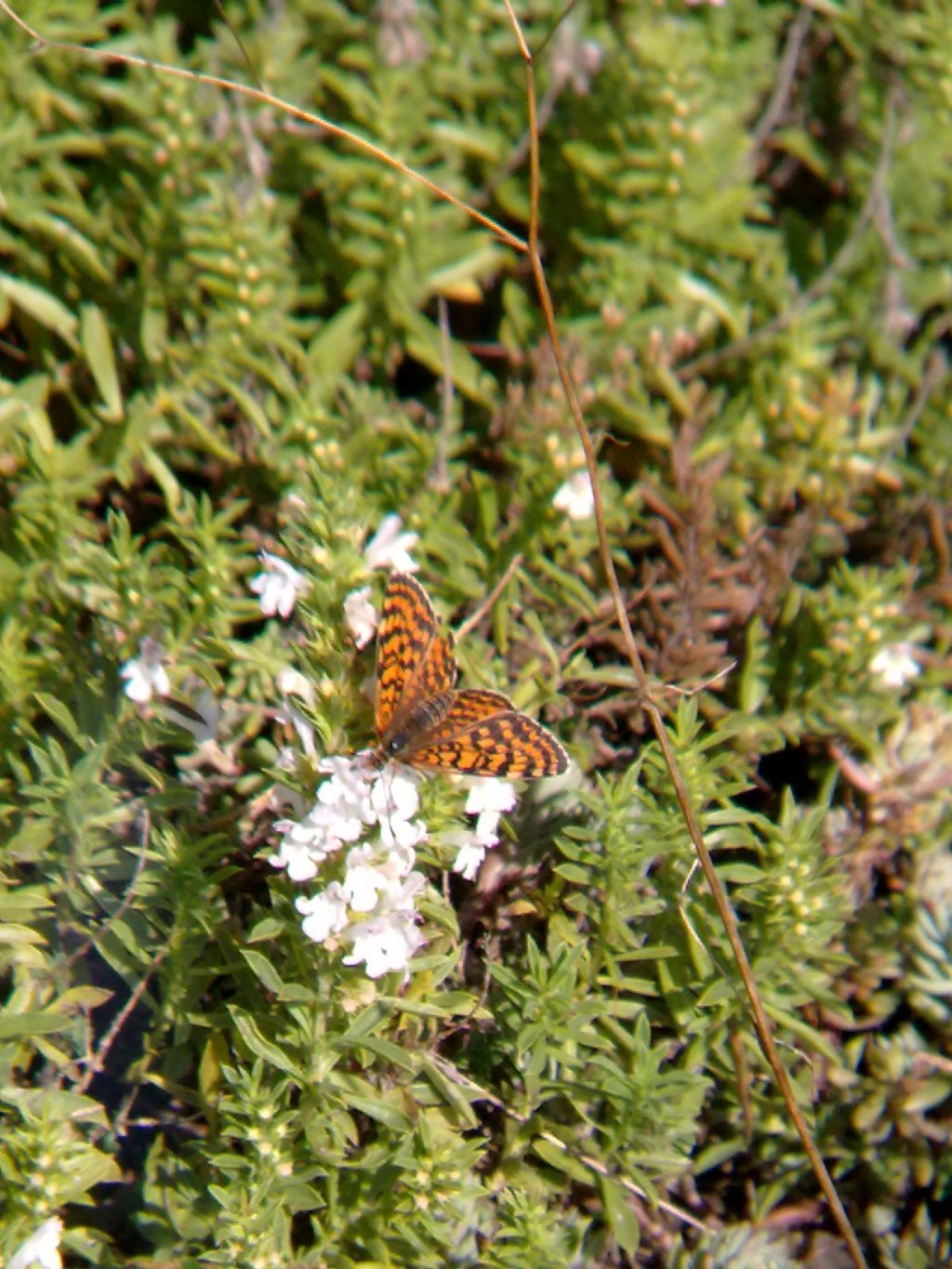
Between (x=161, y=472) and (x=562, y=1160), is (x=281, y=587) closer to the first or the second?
(x=161, y=472)

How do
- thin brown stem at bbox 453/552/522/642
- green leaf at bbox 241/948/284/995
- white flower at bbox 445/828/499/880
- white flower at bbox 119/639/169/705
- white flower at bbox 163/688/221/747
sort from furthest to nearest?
1. thin brown stem at bbox 453/552/522/642
2. white flower at bbox 163/688/221/747
3. white flower at bbox 119/639/169/705
4. white flower at bbox 445/828/499/880
5. green leaf at bbox 241/948/284/995

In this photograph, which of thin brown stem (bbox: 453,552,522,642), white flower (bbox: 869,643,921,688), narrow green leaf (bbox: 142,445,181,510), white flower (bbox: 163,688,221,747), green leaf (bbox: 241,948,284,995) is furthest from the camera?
narrow green leaf (bbox: 142,445,181,510)

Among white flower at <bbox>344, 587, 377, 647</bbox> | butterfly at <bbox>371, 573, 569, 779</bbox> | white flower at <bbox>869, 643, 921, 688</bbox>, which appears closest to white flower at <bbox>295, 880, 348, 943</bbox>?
butterfly at <bbox>371, 573, 569, 779</bbox>

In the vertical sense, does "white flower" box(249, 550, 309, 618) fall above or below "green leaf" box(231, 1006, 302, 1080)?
above

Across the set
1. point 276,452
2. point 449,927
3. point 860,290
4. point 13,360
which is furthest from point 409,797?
point 860,290

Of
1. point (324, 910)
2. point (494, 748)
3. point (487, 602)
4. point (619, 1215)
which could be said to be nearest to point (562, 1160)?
point (619, 1215)

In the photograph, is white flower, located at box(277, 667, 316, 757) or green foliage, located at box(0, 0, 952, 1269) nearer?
white flower, located at box(277, 667, 316, 757)

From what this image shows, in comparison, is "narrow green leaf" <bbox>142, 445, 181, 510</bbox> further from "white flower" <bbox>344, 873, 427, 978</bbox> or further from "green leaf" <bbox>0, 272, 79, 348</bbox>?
"white flower" <bbox>344, 873, 427, 978</bbox>

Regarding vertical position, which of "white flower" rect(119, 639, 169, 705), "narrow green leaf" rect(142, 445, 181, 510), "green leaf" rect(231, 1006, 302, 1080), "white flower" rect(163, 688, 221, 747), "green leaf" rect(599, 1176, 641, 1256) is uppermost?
"narrow green leaf" rect(142, 445, 181, 510)
